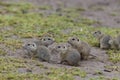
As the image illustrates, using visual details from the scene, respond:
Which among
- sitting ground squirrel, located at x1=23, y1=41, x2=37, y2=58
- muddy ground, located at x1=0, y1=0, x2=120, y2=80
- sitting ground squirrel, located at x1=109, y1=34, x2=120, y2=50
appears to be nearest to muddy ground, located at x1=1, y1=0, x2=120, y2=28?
muddy ground, located at x1=0, y1=0, x2=120, y2=80

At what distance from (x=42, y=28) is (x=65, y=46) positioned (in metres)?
3.42

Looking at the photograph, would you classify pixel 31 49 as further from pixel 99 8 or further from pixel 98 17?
pixel 99 8

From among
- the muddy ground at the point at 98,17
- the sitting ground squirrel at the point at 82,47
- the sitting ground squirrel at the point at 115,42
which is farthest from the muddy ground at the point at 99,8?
the sitting ground squirrel at the point at 82,47

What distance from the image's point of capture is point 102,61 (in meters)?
9.05

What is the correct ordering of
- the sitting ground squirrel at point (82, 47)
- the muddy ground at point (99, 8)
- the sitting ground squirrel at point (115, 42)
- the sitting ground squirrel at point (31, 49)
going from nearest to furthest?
1. the sitting ground squirrel at point (31, 49)
2. the sitting ground squirrel at point (82, 47)
3. the sitting ground squirrel at point (115, 42)
4. the muddy ground at point (99, 8)

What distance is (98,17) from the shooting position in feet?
47.7

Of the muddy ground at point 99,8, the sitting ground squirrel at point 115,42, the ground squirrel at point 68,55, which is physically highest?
the muddy ground at point 99,8

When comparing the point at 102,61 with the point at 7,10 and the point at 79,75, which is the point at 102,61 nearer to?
the point at 79,75

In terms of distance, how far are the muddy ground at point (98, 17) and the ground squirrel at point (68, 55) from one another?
0.16 meters

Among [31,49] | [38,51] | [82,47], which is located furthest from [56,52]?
[82,47]

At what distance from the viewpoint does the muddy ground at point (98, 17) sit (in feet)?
26.9

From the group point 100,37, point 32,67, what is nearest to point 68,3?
point 100,37

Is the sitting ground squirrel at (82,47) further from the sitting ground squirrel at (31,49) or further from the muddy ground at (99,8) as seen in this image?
the muddy ground at (99,8)

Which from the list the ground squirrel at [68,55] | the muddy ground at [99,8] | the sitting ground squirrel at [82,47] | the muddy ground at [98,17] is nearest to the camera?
the muddy ground at [98,17]
